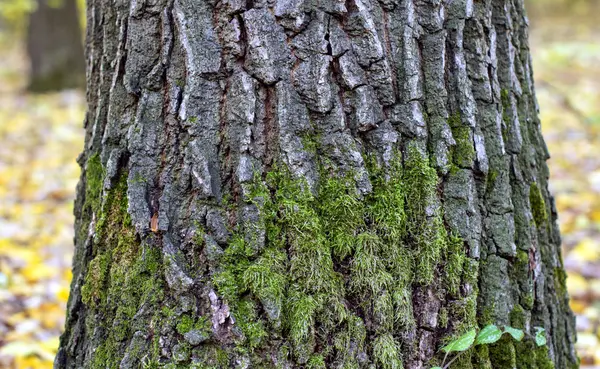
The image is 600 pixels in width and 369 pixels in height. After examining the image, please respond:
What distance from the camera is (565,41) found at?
12.0m

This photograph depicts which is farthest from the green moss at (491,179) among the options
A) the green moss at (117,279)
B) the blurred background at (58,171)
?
the blurred background at (58,171)

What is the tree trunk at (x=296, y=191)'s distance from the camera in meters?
1.24

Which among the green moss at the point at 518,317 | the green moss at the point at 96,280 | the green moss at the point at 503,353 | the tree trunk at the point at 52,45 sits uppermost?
the tree trunk at the point at 52,45

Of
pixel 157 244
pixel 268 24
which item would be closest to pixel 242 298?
pixel 157 244

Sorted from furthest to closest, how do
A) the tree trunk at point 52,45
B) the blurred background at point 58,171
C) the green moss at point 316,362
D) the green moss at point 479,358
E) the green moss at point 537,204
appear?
the tree trunk at point 52,45
the blurred background at point 58,171
the green moss at point 537,204
the green moss at point 479,358
the green moss at point 316,362

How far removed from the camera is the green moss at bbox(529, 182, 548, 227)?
1543 mm

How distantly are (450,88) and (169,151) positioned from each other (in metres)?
0.71

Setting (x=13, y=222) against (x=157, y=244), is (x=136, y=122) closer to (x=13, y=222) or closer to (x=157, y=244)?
(x=157, y=244)

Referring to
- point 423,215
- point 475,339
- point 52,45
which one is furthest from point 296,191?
point 52,45

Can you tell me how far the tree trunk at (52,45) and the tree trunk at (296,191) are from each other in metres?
7.83

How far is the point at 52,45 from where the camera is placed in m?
8.31

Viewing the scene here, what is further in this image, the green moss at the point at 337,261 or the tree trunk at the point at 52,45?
the tree trunk at the point at 52,45

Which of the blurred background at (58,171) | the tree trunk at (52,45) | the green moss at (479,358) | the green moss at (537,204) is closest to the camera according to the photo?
the green moss at (479,358)

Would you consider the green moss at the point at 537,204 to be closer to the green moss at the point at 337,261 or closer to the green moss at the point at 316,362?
the green moss at the point at 337,261
